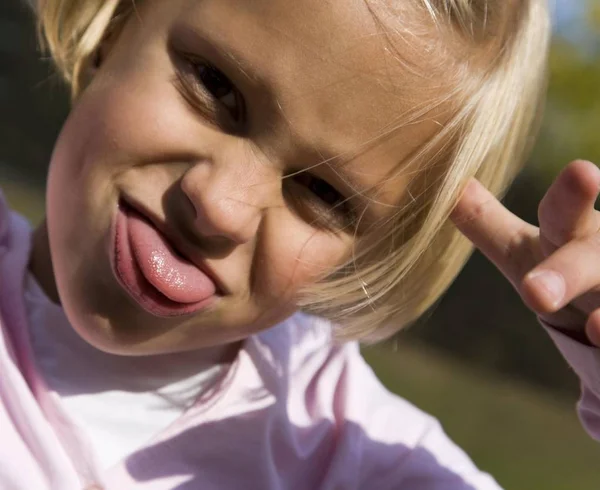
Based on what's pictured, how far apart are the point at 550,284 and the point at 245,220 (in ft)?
0.86

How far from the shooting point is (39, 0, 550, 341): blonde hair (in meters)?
0.65

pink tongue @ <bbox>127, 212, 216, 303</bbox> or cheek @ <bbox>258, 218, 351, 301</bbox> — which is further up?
cheek @ <bbox>258, 218, 351, 301</bbox>

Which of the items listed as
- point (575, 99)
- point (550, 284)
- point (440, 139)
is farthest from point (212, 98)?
point (575, 99)

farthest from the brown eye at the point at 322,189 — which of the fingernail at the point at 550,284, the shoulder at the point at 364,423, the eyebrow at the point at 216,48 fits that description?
the shoulder at the point at 364,423

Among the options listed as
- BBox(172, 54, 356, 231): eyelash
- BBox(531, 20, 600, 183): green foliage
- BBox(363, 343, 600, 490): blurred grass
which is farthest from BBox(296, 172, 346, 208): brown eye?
BBox(531, 20, 600, 183): green foliage

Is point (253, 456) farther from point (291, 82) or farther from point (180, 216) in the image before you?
point (291, 82)

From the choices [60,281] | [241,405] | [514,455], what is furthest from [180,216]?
[514,455]

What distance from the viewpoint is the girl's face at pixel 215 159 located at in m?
0.59

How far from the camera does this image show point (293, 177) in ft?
2.10

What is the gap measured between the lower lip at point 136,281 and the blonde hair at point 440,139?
14cm

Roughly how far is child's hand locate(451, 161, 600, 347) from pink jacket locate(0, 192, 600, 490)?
0.23 ft

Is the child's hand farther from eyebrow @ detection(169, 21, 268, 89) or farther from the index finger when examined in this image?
eyebrow @ detection(169, 21, 268, 89)

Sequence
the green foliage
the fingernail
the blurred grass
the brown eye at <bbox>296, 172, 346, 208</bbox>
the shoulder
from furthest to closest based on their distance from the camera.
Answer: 1. the green foliage
2. the blurred grass
3. the shoulder
4. the brown eye at <bbox>296, 172, 346, 208</bbox>
5. the fingernail

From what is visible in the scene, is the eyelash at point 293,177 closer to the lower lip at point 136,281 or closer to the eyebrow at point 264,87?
the eyebrow at point 264,87
